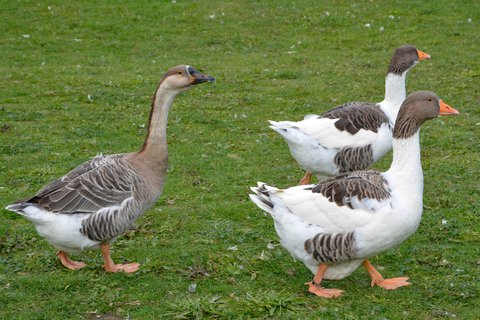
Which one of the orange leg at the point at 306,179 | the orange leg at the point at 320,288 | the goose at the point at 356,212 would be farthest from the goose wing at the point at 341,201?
the orange leg at the point at 306,179

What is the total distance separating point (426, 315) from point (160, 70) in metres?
10.2

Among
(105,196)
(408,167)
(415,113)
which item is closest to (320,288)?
(408,167)

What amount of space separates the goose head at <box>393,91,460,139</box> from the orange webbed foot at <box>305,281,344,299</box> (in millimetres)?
1503

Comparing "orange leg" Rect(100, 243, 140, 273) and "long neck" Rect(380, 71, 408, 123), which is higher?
"long neck" Rect(380, 71, 408, 123)

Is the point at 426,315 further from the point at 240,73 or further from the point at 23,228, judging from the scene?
the point at 240,73

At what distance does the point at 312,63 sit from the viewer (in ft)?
49.8

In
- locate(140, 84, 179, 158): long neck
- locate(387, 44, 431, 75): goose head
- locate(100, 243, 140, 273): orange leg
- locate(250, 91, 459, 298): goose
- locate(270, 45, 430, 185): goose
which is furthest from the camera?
locate(387, 44, 431, 75): goose head

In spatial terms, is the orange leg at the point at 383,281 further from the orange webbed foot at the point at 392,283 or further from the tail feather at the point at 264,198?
the tail feather at the point at 264,198

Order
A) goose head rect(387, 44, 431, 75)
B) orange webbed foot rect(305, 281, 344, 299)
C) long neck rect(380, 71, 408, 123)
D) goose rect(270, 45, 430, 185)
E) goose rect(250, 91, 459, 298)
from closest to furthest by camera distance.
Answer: goose rect(250, 91, 459, 298), orange webbed foot rect(305, 281, 344, 299), goose rect(270, 45, 430, 185), long neck rect(380, 71, 408, 123), goose head rect(387, 44, 431, 75)

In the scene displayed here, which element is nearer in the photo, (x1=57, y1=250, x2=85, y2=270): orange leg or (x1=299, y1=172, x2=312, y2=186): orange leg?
(x1=57, y1=250, x2=85, y2=270): orange leg

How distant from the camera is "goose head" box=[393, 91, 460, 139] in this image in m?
6.13

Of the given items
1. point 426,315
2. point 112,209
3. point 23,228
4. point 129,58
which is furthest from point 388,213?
point 129,58

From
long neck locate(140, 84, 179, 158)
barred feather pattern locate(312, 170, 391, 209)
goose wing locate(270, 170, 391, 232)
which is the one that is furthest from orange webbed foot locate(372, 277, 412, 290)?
long neck locate(140, 84, 179, 158)

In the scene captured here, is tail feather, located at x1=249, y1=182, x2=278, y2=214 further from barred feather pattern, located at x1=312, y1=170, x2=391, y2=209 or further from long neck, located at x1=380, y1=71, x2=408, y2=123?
long neck, located at x1=380, y1=71, x2=408, y2=123
